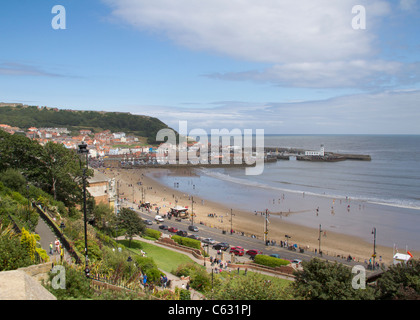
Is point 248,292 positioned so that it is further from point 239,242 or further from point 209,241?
point 239,242

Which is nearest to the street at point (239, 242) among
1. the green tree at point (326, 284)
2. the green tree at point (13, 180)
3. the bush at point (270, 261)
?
the bush at point (270, 261)

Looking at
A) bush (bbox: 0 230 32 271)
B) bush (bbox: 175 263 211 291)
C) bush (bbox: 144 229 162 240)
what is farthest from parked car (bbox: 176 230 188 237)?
bush (bbox: 0 230 32 271)

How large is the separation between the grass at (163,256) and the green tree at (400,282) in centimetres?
1066

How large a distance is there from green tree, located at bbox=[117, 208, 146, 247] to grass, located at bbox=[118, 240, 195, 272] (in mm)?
979

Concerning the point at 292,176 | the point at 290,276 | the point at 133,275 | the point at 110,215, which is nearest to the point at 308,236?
the point at 290,276

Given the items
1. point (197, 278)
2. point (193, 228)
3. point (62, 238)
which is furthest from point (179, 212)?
point (62, 238)

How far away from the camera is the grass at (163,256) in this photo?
1916 cm

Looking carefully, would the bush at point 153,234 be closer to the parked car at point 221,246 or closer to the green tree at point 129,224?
the green tree at point 129,224

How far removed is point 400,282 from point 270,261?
9613 mm

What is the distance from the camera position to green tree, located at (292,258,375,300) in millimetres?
10125

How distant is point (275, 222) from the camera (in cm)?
3262

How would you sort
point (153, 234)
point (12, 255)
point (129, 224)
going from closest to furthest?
point (12, 255) < point (129, 224) < point (153, 234)

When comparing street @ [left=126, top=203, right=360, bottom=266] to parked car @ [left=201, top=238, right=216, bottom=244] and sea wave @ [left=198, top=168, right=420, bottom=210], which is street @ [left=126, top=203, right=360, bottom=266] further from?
sea wave @ [left=198, top=168, right=420, bottom=210]
